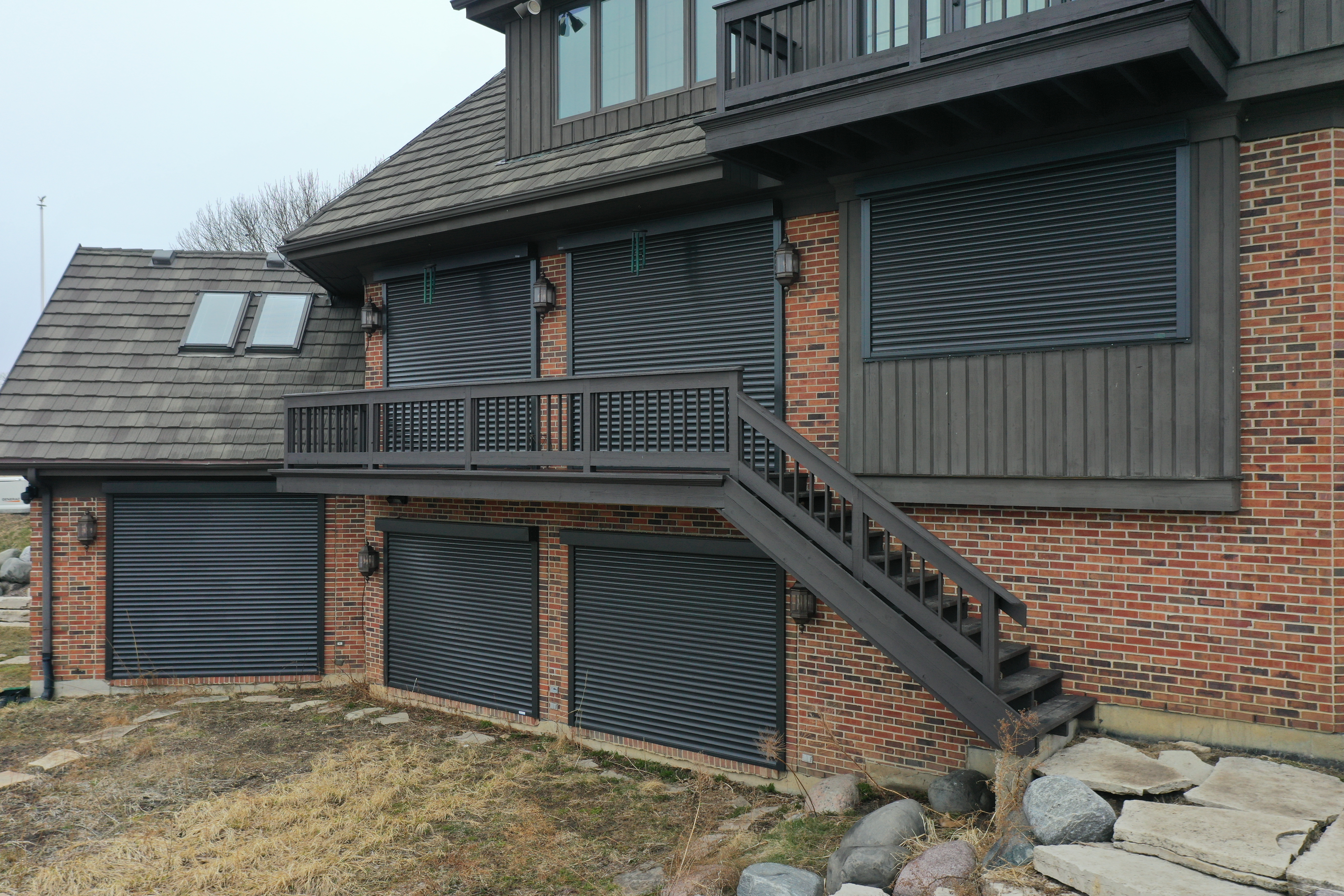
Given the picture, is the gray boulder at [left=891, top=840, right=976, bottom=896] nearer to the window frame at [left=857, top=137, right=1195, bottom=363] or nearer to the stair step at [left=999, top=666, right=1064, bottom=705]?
the stair step at [left=999, top=666, right=1064, bottom=705]

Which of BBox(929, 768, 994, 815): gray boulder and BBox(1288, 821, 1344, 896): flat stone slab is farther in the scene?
BBox(929, 768, 994, 815): gray boulder

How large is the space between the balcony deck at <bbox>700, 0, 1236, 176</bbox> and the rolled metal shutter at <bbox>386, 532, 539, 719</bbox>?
5100 mm

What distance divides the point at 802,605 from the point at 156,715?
25.7 ft

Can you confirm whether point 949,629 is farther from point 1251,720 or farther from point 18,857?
point 18,857

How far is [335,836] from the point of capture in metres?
6.96

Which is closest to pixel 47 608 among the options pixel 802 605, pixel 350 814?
pixel 350 814

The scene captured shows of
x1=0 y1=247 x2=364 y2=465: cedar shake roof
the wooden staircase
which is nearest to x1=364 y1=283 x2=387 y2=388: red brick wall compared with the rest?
x1=0 y1=247 x2=364 y2=465: cedar shake roof

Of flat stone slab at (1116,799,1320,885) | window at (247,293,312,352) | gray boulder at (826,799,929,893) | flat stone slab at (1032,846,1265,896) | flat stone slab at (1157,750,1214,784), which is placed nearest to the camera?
flat stone slab at (1032,846,1265,896)

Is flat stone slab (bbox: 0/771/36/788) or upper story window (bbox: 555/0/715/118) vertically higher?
upper story window (bbox: 555/0/715/118)

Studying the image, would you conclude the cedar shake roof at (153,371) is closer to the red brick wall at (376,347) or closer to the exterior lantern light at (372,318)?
the red brick wall at (376,347)

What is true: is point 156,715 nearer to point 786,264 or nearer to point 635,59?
point 786,264

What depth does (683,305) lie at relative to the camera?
8812 mm

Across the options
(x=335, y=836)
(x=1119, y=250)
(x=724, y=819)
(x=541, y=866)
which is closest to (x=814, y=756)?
(x=724, y=819)

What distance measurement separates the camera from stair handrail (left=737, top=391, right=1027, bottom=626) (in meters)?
5.78
